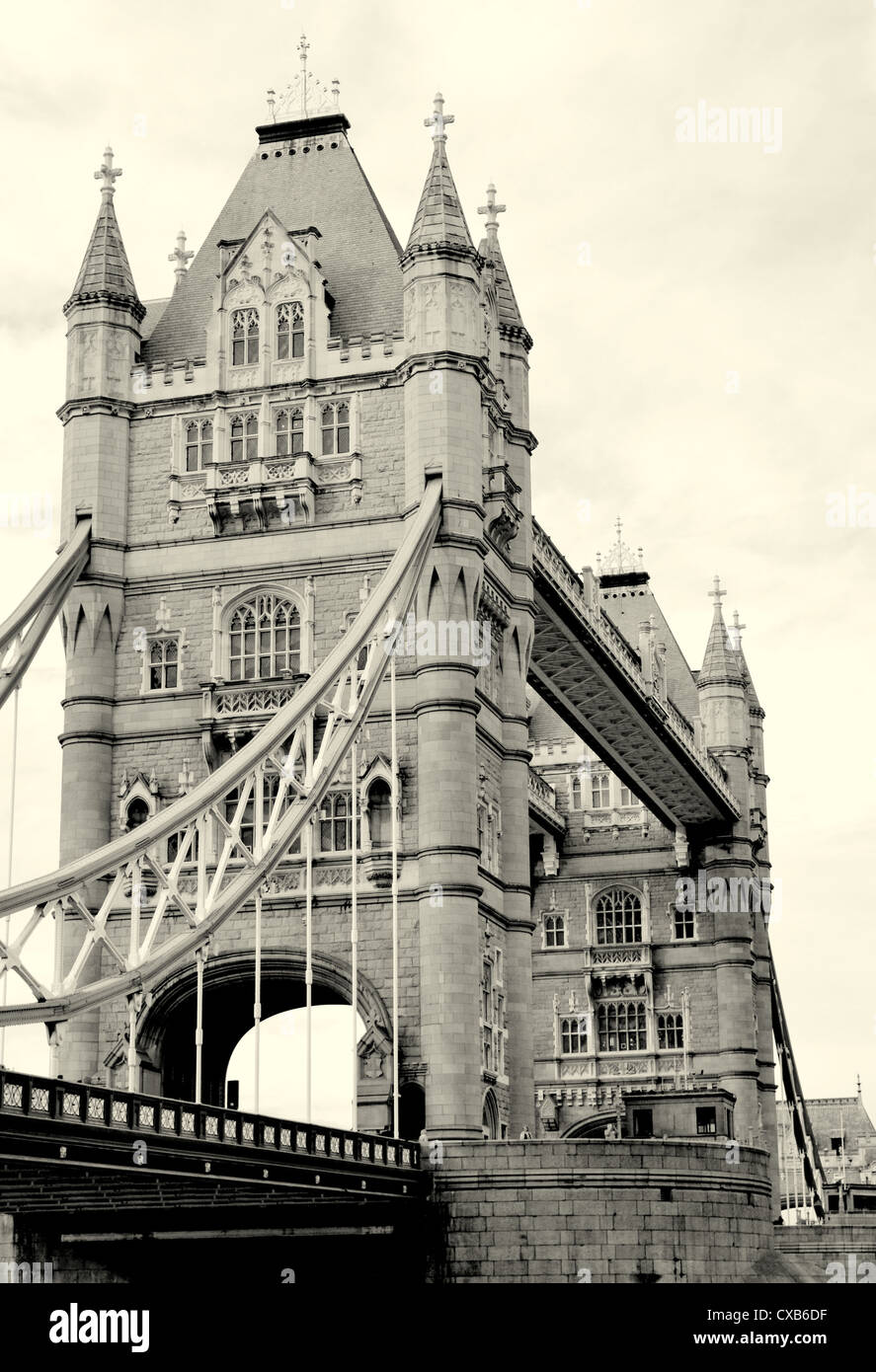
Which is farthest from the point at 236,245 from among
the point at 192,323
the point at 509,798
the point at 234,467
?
the point at 509,798

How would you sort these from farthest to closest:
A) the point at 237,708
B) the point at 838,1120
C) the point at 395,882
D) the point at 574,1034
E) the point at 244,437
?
the point at 838,1120
the point at 574,1034
the point at 244,437
the point at 237,708
the point at 395,882

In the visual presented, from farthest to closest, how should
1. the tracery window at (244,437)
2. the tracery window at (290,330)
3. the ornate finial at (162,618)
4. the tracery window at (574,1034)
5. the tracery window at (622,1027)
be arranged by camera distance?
the tracery window at (574,1034)
the tracery window at (622,1027)
the tracery window at (290,330)
the tracery window at (244,437)
the ornate finial at (162,618)

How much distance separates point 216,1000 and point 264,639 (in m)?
7.88

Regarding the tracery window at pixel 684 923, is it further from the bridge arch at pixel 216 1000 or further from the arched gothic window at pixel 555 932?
the bridge arch at pixel 216 1000

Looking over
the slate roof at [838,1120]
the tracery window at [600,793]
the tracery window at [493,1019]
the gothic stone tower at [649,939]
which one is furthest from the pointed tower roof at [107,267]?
A: the slate roof at [838,1120]

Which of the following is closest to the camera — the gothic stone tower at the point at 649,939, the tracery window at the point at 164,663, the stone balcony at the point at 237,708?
the stone balcony at the point at 237,708

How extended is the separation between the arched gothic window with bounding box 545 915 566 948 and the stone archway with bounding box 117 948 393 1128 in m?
27.6

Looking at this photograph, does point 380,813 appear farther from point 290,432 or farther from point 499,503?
point 290,432

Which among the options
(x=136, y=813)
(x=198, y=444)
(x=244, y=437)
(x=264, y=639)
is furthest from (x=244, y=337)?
(x=136, y=813)

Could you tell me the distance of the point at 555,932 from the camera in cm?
7219

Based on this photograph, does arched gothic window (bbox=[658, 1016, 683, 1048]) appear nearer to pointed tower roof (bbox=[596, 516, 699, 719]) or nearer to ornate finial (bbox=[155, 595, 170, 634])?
pointed tower roof (bbox=[596, 516, 699, 719])

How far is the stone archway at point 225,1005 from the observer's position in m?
40.8

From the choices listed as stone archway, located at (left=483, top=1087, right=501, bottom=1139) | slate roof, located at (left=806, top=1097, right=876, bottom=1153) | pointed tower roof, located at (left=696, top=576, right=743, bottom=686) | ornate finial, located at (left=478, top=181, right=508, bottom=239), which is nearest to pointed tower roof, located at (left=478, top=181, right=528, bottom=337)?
ornate finial, located at (left=478, top=181, right=508, bottom=239)

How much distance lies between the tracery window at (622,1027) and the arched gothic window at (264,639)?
Answer: 30733 mm
